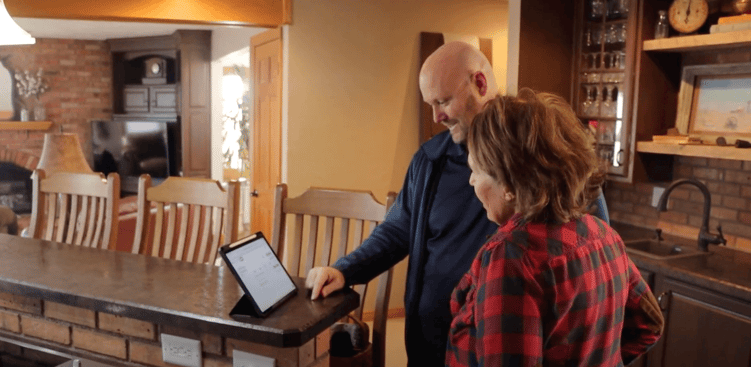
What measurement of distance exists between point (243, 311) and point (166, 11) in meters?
2.87

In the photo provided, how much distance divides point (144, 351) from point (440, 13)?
3.31 m

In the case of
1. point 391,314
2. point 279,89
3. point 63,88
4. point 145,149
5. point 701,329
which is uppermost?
point 63,88

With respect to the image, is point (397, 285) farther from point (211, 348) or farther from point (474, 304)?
point (474, 304)

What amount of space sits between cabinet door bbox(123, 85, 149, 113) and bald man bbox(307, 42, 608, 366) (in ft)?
21.1

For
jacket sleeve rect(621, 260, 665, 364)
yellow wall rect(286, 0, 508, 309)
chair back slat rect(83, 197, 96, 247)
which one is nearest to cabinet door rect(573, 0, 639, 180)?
yellow wall rect(286, 0, 508, 309)

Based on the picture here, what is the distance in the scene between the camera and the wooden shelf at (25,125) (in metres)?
7.04

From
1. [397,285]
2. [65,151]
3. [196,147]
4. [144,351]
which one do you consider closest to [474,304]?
[144,351]

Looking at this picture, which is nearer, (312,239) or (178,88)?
(312,239)

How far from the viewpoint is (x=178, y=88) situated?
6.84 m

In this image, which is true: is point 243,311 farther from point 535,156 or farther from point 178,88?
point 178,88

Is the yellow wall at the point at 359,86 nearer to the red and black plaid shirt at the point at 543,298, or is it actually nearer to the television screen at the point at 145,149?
the red and black plaid shirt at the point at 543,298

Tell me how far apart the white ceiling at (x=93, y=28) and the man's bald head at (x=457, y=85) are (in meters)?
4.73

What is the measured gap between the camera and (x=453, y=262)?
1550mm

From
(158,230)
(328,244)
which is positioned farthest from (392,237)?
(158,230)
